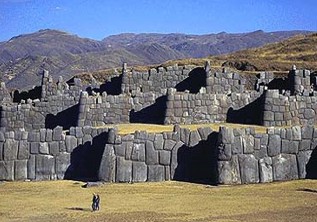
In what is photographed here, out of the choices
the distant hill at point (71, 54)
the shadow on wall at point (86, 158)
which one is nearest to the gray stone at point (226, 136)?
the shadow on wall at point (86, 158)

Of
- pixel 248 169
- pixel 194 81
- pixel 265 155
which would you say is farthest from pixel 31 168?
pixel 194 81

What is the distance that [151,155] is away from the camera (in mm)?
20297

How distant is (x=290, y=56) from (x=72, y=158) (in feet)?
147

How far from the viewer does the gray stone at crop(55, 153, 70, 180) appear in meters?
21.2

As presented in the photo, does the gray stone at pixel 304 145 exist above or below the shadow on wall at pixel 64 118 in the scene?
below

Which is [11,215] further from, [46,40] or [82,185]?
[46,40]

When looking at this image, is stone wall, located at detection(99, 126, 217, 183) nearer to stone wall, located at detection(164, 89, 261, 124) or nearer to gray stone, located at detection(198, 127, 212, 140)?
gray stone, located at detection(198, 127, 212, 140)

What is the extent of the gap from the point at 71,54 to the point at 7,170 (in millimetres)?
80975

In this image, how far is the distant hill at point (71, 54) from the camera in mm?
83438

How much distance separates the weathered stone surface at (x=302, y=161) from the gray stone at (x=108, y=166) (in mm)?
5678

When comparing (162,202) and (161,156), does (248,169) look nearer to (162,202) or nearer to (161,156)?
(161,156)

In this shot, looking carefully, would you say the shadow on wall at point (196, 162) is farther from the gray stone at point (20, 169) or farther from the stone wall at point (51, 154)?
the gray stone at point (20, 169)

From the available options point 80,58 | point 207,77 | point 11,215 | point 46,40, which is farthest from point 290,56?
point 46,40

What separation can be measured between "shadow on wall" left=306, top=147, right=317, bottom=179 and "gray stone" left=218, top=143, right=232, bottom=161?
2.52 meters
